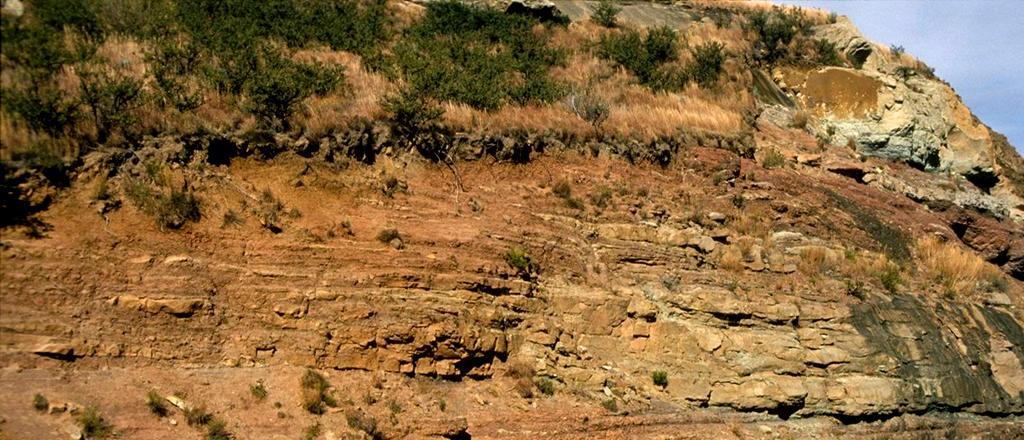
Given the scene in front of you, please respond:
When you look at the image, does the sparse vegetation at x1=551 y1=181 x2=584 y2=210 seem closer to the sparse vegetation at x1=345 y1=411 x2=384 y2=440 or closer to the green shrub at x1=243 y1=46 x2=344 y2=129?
the green shrub at x1=243 y1=46 x2=344 y2=129

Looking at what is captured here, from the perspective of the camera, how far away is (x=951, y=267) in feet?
60.6

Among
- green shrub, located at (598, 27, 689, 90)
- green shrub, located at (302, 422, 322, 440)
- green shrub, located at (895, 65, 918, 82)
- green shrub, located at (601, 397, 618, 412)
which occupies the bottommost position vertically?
green shrub, located at (601, 397, 618, 412)

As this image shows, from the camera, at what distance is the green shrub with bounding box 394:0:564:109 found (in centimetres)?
1634

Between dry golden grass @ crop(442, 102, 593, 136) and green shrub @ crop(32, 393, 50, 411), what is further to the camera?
dry golden grass @ crop(442, 102, 593, 136)

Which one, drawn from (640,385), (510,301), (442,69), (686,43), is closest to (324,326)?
(510,301)

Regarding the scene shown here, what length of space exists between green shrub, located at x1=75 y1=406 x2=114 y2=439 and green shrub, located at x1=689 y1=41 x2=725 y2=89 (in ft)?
58.4

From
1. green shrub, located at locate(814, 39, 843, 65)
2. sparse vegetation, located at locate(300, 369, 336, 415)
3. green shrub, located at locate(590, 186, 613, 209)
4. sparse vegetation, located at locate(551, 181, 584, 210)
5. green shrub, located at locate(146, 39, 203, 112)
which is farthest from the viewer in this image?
green shrub, located at locate(814, 39, 843, 65)

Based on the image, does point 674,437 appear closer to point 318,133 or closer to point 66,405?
point 318,133

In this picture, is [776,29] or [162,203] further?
[776,29]

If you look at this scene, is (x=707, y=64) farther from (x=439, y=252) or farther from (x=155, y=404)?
(x=155, y=404)

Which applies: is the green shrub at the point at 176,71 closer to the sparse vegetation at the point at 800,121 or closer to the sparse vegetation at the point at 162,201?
the sparse vegetation at the point at 162,201

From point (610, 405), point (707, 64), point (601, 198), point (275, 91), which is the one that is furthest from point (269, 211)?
point (707, 64)

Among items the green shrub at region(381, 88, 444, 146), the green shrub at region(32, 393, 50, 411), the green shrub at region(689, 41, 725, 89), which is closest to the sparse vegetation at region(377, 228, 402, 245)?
the green shrub at region(381, 88, 444, 146)

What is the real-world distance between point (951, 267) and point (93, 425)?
17.8 meters
